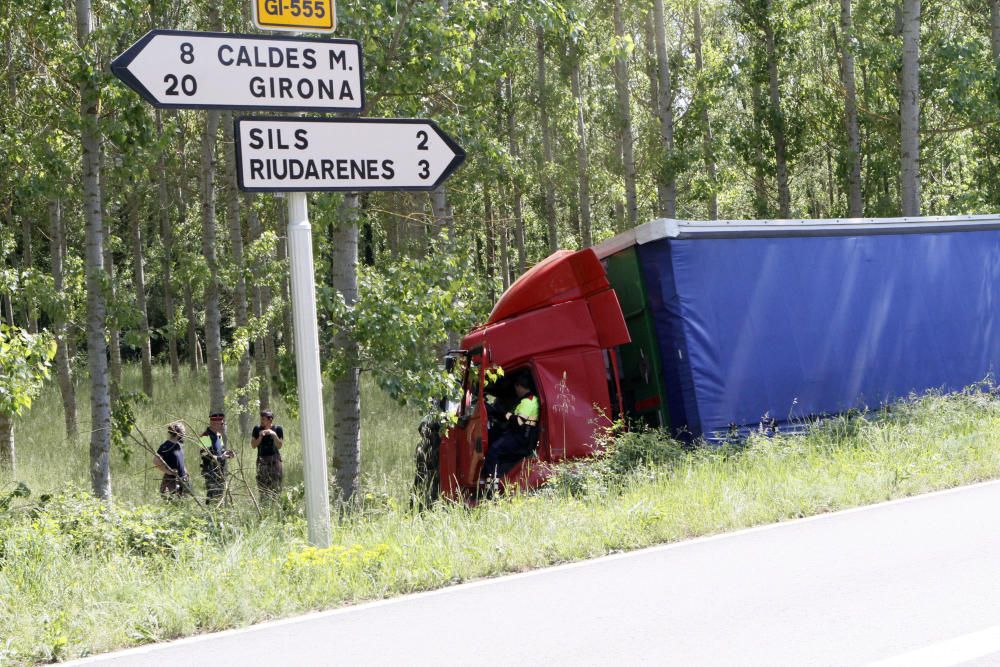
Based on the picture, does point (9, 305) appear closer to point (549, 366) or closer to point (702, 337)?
point (549, 366)

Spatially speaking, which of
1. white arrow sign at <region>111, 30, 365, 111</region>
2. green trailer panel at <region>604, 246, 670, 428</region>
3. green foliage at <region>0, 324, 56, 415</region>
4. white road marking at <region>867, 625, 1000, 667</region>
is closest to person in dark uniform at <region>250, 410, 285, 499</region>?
green trailer panel at <region>604, 246, 670, 428</region>

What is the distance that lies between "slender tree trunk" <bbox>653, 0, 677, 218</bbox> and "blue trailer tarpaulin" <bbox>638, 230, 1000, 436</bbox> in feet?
29.1

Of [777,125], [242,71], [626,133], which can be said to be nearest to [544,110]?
[626,133]

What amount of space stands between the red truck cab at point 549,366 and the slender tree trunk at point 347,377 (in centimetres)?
98

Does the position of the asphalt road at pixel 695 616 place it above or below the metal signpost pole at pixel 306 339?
below

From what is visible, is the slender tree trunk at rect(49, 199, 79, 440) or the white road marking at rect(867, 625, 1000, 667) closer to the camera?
the white road marking at rect(867, 625, 1000, 667)

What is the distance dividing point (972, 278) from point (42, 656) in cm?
1225

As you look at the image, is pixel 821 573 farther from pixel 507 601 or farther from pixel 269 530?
pixel 269 530

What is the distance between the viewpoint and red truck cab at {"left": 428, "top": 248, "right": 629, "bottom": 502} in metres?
10.5

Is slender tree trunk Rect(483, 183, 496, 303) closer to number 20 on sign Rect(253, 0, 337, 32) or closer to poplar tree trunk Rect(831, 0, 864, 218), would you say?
poplar tree trunk Rect(831, 0, 864, 218)

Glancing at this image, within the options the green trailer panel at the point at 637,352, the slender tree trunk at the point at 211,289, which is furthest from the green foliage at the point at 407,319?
the slender tree trunk at the point at 211,289

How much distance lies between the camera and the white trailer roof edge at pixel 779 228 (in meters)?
10.9

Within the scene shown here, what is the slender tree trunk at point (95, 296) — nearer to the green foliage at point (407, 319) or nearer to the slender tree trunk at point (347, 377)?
the slender tree trunk at point (347, 377)

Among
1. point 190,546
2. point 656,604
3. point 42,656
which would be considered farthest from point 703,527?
point 42,656
